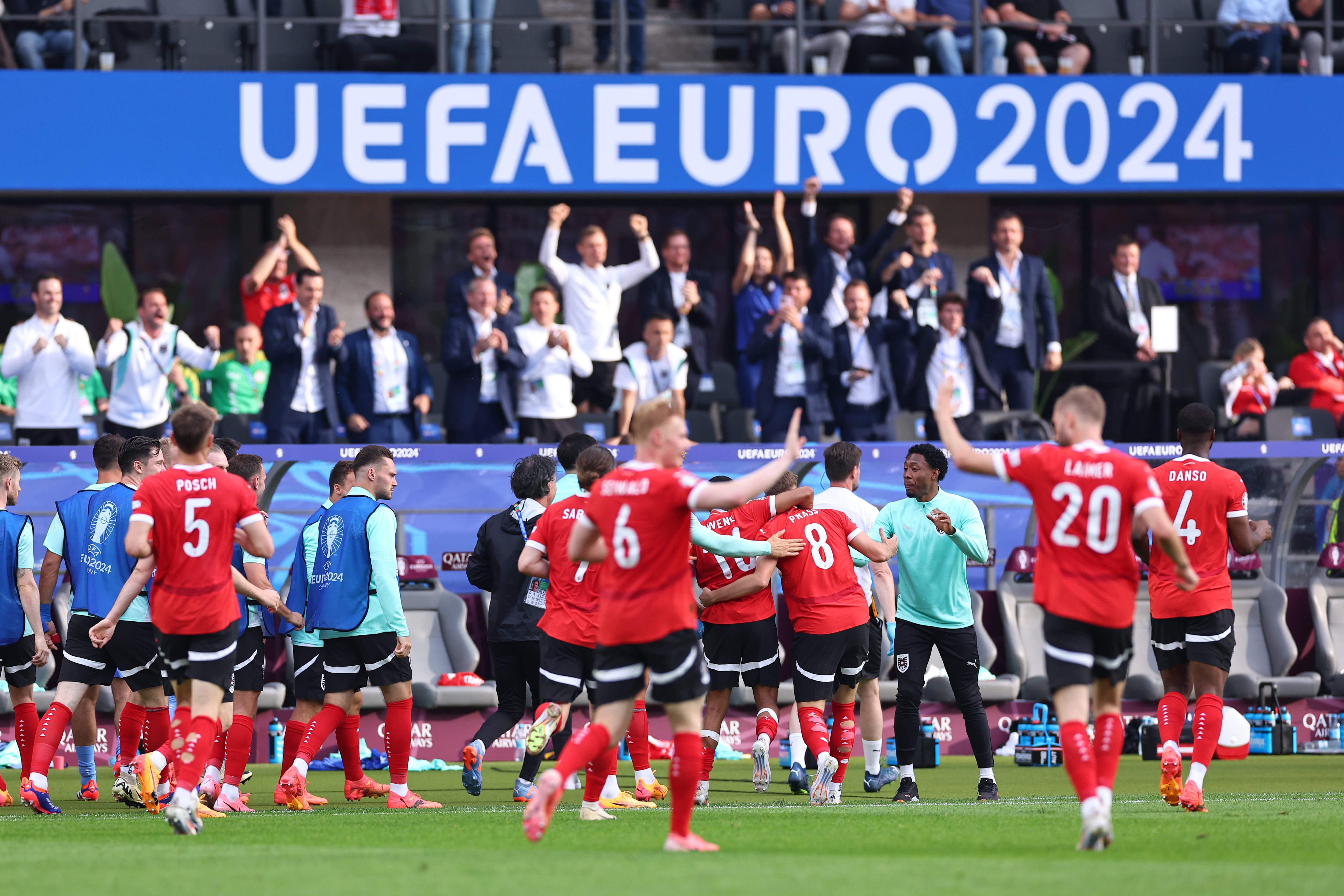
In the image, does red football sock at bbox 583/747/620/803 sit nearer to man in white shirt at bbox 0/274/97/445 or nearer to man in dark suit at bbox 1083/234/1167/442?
man in white shirt at bbox 0/274/97/445

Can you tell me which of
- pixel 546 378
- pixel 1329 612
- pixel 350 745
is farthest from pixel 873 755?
pixel 1329 612

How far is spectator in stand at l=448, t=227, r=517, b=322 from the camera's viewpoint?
17.3 metres

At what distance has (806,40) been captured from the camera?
1991 cm

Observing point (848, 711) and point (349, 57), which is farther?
point (349, 57)

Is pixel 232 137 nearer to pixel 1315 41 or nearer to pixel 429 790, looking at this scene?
pixel 429 790

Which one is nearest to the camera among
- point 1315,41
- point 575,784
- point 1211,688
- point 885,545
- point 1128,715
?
point 1211,688

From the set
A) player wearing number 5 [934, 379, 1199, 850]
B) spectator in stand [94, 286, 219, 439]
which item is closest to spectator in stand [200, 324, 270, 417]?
spectator in stand [94, 286, 219, 439]

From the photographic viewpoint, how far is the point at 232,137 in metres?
18.3

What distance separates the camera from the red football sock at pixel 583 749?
7887 mm

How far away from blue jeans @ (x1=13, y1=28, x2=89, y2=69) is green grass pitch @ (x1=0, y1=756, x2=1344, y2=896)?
8.73m

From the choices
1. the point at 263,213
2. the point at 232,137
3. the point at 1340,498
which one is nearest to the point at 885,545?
the point at 1340,498

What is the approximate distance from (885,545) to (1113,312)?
27.1ft

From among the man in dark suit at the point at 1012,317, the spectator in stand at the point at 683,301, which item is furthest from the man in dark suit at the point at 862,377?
the spectator in stand at the point at 683,301

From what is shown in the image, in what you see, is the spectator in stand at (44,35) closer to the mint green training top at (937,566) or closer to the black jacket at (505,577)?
the black jacket at (505,577)
